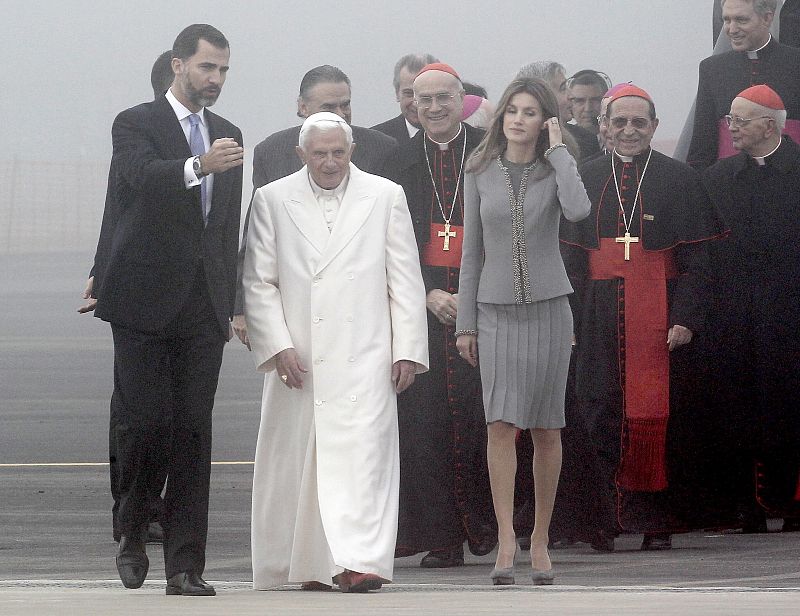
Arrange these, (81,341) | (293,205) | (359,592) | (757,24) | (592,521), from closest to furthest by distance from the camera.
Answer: (359,592), (293,205), (592,521), (757,24), (81,341)

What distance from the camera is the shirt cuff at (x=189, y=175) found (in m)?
5.38

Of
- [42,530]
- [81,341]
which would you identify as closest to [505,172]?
[42,530]

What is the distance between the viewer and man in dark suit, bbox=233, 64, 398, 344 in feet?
21.8

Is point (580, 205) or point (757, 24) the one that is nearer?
point (580, 205)

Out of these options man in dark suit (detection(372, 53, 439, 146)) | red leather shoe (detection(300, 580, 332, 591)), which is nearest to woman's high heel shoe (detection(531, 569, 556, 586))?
red leather shoe (detection(300, 580, 332, 591))

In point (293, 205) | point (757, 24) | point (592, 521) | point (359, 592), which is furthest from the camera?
point (757, 24)

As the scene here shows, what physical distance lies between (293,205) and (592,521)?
1861mm

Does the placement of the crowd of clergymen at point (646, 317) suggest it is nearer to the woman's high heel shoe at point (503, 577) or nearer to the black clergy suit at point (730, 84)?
the black clergy suit at point (730, 84)

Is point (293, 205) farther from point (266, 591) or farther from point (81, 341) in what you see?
point (81, 341)

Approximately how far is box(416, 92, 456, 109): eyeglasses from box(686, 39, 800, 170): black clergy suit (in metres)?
1.46

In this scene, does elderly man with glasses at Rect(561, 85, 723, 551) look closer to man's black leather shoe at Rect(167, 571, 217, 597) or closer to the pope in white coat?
the pope in white coat

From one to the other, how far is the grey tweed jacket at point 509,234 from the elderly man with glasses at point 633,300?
94 centimetres

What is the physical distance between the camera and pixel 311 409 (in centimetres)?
575

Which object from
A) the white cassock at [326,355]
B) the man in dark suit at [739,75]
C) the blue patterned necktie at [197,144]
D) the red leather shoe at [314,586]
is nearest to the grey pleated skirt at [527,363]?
the white cassock at [326,355]
